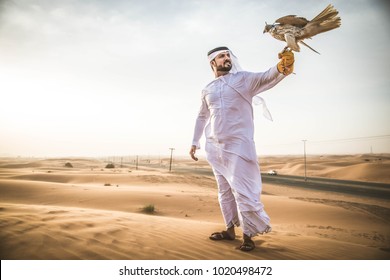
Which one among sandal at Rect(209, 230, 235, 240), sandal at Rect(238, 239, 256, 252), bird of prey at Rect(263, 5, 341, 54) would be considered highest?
bird of prey at Rect(263, 5, 341, 54)

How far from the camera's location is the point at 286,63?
8.34ft

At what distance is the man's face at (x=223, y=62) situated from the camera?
3.38 metres

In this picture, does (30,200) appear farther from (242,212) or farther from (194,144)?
(242,212)

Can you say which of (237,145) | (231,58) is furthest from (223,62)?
(237,145)

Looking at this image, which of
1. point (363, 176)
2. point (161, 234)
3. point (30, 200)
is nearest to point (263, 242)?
point (161, 234)

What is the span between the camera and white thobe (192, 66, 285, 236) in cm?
280

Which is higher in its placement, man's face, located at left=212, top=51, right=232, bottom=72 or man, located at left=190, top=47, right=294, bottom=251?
man's face, located at left=212, top=51, right=232, bottom=72

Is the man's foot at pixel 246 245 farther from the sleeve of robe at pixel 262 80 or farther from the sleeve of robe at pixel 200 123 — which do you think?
the sleeve of robe at pixel 262 80

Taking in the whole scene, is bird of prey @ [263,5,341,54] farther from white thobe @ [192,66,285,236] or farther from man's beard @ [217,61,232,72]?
man's beard @ [217,61,232,72]

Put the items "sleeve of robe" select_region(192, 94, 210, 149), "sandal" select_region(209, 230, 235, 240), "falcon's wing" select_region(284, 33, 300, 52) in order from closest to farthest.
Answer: "falcon's wing" select_region(284, 33, 300, 52), "sandal" select_region(209, 230, 235, 240), "sleeve of robe" select_region(192, 94, 210, 149)

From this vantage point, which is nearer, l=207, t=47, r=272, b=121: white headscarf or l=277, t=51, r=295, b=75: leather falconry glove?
l=277, t=51, r=295, b=75: leather falconry glove

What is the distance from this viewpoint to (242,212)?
2834 millimetres

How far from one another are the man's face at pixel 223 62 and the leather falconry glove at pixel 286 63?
92cm

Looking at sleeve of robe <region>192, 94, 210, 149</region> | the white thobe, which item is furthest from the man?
sleeve of robe <region>192, 94, 210, 149</region>
